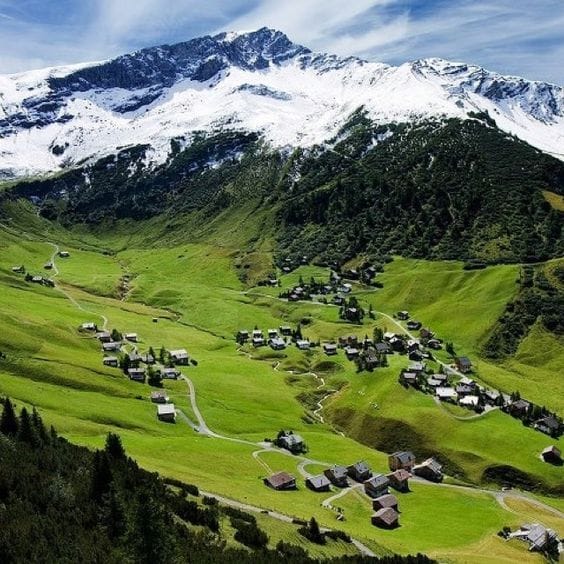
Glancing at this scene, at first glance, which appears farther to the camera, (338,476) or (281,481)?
(338,476)

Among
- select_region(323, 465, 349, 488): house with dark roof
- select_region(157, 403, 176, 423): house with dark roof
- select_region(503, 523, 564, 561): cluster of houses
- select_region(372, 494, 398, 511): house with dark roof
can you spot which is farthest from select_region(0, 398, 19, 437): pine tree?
select_region(503, 523, 564, 561): cluster of houses

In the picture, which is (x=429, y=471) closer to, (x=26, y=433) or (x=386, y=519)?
(x=386, y=519)

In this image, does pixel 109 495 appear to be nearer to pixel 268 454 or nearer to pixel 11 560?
pixel 11 560

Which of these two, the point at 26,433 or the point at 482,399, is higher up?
the point at 26,433

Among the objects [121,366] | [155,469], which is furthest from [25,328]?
[155,469]

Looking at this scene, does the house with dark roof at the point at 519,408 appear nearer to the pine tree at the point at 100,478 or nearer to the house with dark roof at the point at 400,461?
the house with dark roof at the point at 400,461

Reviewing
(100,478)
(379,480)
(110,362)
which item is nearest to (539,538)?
(379,480)
